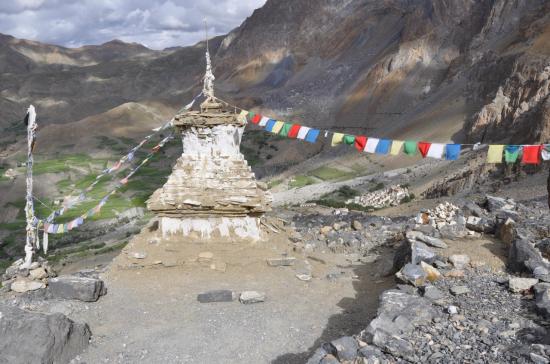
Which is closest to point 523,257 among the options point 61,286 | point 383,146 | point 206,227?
point 383,146

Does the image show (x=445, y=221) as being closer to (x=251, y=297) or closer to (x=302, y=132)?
(x=251, y=297)

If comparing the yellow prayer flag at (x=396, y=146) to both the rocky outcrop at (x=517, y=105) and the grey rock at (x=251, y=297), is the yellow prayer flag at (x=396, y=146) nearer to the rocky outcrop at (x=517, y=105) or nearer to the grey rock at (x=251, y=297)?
the grey rock at (x=251, y=297)

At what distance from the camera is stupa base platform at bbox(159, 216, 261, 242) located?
13.5 meters

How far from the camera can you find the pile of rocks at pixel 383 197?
2988cm

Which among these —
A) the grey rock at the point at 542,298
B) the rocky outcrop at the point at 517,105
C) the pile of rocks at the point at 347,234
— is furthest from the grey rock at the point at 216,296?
the rocky outcrop at the point at 517,105

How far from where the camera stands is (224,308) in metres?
10.7

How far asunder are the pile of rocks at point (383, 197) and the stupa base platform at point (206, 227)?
673 inches

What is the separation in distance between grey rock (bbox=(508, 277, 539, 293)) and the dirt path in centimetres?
276

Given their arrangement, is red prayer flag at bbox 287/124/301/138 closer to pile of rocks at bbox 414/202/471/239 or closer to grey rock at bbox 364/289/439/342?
pile of rocks at bbox 414/202/471/239

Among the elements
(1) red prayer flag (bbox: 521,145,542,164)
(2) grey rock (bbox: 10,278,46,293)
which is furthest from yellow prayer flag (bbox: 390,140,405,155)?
(2) grey rock (bbox: 10,278,46,293)

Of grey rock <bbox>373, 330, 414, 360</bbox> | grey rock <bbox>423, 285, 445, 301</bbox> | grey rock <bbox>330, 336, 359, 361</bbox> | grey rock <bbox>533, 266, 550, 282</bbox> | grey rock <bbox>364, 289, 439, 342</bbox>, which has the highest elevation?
grey rock <bbox>533, 266, 550, 282</bbox>

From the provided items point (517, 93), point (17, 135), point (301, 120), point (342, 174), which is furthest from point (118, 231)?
point (17, 135)

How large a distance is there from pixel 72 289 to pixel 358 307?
6.25 meters

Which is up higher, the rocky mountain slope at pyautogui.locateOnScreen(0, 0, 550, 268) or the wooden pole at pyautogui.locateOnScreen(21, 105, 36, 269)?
the rocky mountain slope at pyautogui.locateOnScreen(0, 0, 550, 268)
